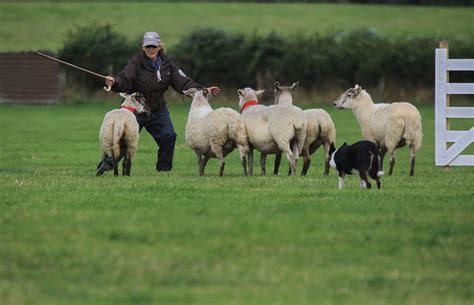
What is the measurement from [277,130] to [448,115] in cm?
→ 350

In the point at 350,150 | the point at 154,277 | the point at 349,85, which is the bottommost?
the point at 154,277

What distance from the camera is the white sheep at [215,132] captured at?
53.8 ft

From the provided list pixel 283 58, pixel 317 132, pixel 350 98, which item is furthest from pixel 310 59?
pixel 317 132

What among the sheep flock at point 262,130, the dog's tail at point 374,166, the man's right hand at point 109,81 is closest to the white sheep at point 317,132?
the sheep flock at point 262,130

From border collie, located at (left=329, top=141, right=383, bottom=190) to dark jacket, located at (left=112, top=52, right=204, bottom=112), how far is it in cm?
494

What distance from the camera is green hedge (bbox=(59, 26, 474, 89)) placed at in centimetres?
4416

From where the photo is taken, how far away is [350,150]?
13234mm

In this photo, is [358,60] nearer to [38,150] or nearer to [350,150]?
[38,150]

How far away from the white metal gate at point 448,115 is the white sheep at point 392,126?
96cm

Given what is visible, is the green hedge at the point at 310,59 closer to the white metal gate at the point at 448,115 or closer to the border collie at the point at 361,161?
the white metal gate at the point at 448,115

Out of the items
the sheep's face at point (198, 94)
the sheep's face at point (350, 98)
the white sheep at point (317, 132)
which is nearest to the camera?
the white sheep at point (317, 132)

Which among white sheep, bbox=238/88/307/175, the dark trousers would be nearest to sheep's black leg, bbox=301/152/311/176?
white sheep, bbox=238/88/307/175

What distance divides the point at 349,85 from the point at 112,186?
31.4m

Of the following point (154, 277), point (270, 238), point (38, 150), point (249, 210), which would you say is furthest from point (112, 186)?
point (38, 150)
